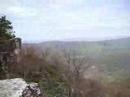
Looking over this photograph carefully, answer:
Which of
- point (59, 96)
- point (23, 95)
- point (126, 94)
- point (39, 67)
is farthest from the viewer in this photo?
point (126, 94)

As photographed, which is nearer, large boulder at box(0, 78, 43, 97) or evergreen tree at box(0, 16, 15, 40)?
large boulder at box(0, 78, 43, 97)

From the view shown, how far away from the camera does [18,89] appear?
862 centimetres

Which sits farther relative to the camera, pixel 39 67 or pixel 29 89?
pixel 39 67

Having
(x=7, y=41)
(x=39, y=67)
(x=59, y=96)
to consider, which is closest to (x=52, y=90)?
(x=59, y=96)

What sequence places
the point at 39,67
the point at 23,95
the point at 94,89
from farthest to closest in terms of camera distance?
the point at 94,89
the point at 39,67
the point at 23,95

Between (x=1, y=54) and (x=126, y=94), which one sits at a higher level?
(x=1, y=54)

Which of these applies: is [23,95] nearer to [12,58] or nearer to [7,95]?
[7,95]

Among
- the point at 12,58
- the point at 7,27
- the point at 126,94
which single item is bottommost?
the point at 126,94

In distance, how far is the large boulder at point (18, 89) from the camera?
333 inches

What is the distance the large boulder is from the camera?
845 centimetres

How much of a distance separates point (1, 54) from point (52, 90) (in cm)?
622

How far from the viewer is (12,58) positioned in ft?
97.8

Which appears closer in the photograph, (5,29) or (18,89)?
(18,89)

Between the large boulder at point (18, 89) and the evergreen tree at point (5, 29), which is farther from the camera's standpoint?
the evergreen tree at point (5, 29)
